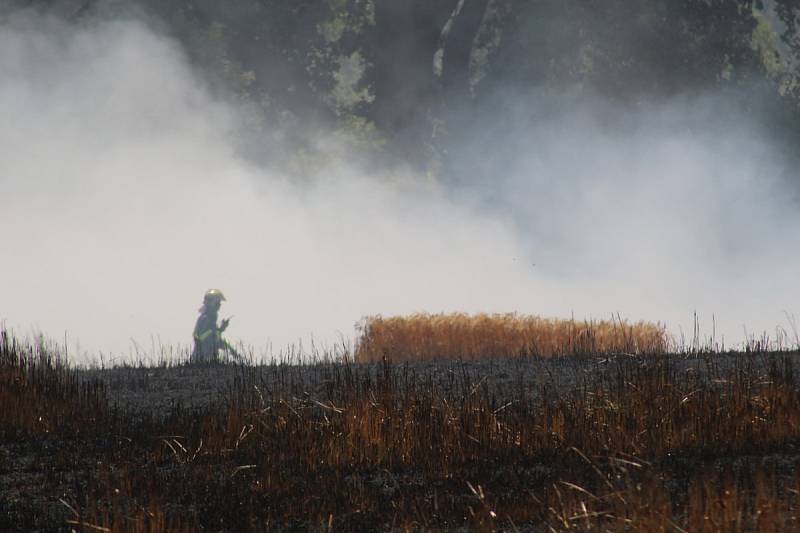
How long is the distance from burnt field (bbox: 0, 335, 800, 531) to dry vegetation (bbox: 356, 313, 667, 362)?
5.13 metres

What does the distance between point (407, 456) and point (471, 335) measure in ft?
26.1

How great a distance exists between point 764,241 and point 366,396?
1833 cm

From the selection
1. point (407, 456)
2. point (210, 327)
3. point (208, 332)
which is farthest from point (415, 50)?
point (407, 456)

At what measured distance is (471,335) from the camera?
16141 mm

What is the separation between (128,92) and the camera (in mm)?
27938

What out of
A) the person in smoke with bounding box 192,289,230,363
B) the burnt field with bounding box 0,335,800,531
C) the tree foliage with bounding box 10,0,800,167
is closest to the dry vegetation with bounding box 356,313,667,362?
the person in smoke with bounding box 192,289,230,363

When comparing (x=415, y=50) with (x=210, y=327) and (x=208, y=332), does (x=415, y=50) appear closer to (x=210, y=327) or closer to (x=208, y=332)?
(x=210, y=327)

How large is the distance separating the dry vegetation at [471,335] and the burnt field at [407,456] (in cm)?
513

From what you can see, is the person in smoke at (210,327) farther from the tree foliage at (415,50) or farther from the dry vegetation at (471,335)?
the tree foliage at (415,50)

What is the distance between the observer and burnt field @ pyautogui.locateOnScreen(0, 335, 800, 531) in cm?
677

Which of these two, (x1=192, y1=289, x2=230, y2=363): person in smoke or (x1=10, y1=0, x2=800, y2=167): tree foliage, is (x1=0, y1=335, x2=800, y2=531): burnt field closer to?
(x1=192, y1=289, x2=230, y2=363): person in smoke

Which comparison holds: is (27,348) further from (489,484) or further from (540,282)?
(540,282)

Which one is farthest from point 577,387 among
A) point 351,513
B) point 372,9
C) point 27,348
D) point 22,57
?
point 22,57

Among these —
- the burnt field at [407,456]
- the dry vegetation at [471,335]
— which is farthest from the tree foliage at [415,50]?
the burnt field at [407,456]
